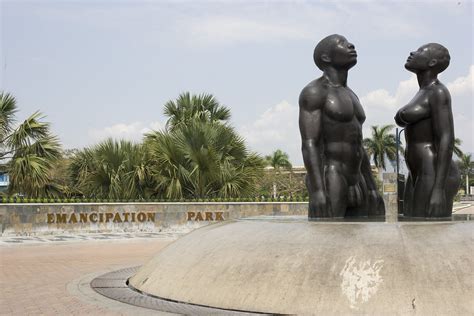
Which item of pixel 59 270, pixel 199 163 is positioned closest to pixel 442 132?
pixel 59 270

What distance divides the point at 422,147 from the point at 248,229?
278cm

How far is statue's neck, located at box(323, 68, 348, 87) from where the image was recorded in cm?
909

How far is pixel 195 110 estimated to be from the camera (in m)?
26.9

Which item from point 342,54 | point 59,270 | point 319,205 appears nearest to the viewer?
point 319,205

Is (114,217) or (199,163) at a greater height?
(199,163)

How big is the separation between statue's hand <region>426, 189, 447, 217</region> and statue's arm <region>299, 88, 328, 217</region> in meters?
1.33

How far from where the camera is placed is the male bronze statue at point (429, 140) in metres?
8.52

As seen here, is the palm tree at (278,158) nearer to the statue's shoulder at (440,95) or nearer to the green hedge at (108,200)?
the green hedge at (108,200)

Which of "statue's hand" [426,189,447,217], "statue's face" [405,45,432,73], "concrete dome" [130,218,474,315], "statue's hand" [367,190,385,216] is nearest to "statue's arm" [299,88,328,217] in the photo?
"concrete dome" [130,218,474,315]

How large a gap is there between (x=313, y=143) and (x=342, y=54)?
1362 millimetres

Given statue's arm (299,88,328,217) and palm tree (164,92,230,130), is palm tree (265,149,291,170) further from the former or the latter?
statue's arm (299,88,328,217)

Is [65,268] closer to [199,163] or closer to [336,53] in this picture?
[336,53]

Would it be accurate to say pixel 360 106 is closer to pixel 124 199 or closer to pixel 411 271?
pixel 411 271

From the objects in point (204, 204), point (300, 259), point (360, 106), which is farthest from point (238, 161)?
point (300, 259)
